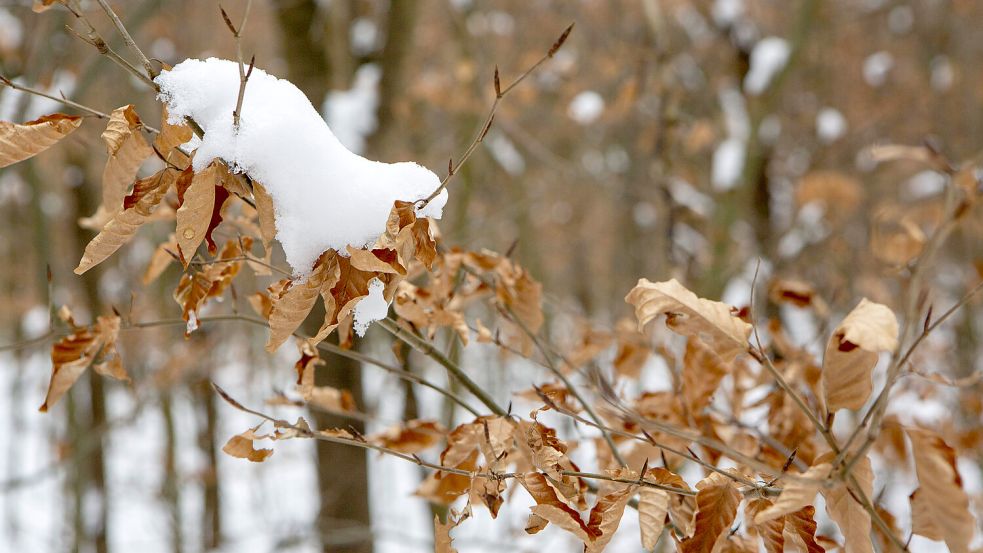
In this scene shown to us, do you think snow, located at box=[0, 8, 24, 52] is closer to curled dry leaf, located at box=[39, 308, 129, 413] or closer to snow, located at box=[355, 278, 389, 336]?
curled dry leaf, located at box=[39, 308, 129, 413]

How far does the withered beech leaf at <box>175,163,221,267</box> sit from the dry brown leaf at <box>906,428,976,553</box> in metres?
0.66

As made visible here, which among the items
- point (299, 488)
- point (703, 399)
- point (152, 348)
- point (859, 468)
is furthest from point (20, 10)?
point (299, 488)

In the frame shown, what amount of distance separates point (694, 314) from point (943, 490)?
254mm

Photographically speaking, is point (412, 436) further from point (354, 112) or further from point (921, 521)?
point (354, 112)

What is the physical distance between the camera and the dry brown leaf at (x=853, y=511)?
2.09ft

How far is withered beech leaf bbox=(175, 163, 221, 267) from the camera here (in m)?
0.62

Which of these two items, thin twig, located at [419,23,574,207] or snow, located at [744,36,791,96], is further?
snow, located at [744,36,791,96]

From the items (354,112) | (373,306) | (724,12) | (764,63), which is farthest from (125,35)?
(724,12)

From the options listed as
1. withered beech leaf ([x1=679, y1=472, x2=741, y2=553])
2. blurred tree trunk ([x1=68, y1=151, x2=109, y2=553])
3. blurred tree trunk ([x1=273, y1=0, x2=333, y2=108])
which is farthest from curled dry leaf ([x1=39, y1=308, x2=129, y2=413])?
blurred tree trunk ([x1=68, y1=151, x2=109, y2=553])

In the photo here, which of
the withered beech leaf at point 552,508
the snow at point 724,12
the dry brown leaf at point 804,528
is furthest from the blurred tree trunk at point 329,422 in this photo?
the snow at point 724,12

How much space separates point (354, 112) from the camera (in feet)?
7.49

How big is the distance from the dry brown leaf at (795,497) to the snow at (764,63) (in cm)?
222

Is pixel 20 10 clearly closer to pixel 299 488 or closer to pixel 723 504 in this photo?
pixel 723 504

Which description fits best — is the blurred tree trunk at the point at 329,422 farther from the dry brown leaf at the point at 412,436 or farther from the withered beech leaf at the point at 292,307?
the withered beech leaf at the point at 292,307
